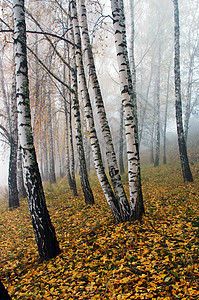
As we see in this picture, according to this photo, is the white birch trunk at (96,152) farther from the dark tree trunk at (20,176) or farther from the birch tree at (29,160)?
the dark tree trunk at (20,176)

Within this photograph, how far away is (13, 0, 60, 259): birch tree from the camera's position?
11.3 feet

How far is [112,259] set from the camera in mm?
3295

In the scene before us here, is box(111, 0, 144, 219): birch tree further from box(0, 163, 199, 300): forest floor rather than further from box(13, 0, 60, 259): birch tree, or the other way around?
box(13, 0, 60, 259): birch tree

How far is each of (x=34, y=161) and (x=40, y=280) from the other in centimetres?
205

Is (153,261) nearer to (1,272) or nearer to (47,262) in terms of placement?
(47,262)

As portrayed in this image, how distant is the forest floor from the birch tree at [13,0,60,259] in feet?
1.60

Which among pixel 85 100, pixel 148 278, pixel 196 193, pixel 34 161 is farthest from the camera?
pixel 196 193

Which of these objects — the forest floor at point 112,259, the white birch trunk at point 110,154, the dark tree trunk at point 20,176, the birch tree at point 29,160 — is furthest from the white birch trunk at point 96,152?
the dark tree trunk at point 20,176

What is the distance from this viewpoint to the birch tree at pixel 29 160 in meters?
3.44

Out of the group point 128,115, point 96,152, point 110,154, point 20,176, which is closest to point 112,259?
point 110,154

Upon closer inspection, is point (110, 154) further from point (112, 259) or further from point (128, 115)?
point (112, 259)

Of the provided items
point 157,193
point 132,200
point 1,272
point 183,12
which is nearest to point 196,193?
point 157,193

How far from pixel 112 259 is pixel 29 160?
236 centimetres

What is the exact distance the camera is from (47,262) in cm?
355
